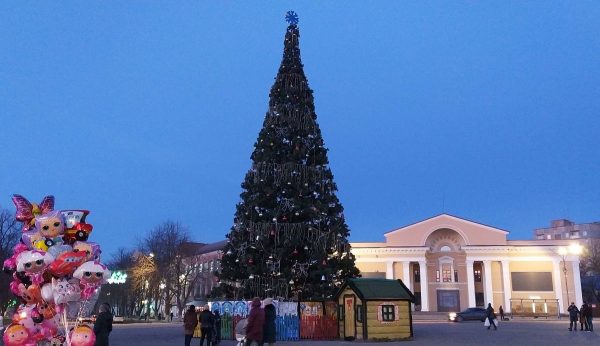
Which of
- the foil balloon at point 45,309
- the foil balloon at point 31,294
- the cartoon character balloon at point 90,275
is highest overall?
the cartoon character balloon at point 90,275

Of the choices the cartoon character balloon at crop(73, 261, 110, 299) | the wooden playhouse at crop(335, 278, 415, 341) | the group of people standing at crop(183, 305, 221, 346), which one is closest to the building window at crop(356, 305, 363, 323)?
the wooden playhouse at crop(335, 278, 415, 341)

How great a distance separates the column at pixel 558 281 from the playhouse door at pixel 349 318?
50306 millimetres

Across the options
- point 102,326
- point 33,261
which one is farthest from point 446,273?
point 33,261

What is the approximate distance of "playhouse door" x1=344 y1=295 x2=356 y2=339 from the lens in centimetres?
2355

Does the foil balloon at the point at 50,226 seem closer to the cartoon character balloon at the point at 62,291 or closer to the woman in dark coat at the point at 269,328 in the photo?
the cartoon character balloon at the point at 62,291

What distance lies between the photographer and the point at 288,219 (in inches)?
1015

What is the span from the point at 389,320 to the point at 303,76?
1246 centimetres

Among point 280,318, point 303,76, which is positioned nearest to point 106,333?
point 280,318

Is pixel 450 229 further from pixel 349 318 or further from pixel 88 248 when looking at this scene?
pixel 88 248

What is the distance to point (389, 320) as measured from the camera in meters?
23.6

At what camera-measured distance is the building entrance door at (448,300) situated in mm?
68812

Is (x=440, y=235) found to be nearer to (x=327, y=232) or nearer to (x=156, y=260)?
(x=156, y=260)

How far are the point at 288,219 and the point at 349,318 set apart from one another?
Answer: 5176mm

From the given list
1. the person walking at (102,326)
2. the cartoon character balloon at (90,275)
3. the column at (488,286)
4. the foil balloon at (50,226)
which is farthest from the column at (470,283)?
the foil balloon at (50,226)
